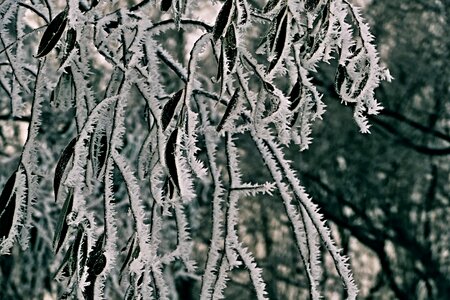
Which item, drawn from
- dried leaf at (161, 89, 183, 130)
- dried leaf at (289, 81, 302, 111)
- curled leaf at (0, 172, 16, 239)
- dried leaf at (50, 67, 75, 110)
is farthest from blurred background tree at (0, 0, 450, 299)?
dried leaf at (161, 89, 183, 130)

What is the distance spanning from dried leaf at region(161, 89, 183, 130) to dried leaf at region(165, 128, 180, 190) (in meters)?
0.06

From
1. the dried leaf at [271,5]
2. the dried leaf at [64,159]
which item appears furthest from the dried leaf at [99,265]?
the dried leaf at [271,5]

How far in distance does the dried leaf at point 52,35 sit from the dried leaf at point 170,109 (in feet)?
0.66

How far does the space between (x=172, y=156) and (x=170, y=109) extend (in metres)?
0.08

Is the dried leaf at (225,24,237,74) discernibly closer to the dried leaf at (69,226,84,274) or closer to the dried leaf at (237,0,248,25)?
the dried leaf at (237,0,248,25)

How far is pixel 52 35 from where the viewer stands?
4.54 feet

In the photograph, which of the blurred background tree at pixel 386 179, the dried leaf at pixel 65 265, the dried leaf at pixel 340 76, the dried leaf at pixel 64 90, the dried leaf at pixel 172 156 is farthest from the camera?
the blurred background tree at pixel 386 179

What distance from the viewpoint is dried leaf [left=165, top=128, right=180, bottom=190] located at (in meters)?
1.30

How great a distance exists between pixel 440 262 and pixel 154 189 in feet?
25.7

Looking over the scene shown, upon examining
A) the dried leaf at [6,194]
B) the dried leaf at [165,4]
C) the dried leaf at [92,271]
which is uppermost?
the dried leaf at [165,4]

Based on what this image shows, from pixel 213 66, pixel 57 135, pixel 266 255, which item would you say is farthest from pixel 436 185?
pixel 57 135

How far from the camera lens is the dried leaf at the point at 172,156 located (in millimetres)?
1300

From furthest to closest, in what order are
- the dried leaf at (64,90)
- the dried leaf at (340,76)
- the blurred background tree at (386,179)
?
1. the blurred background tree at (386,179)
2. the dried leaf at (64,90)
3. the dried leaf at (340,76)

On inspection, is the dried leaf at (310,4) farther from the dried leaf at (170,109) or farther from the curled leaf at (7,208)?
the curled leaf at (7,208)
